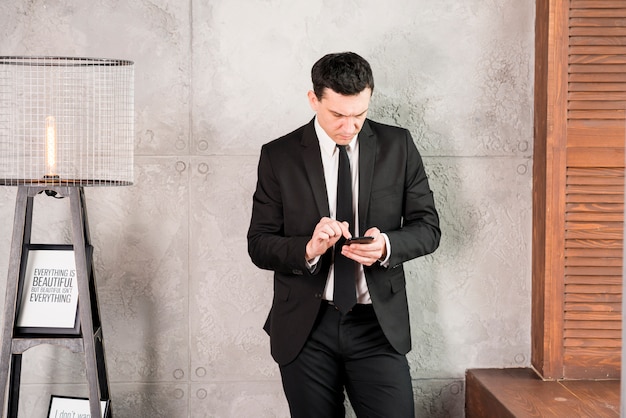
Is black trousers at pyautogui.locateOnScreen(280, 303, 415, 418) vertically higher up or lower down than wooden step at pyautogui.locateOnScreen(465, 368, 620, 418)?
higher up

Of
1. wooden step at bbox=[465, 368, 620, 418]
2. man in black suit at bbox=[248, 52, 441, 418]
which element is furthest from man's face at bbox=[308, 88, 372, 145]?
wooden step at bbox=[465, 368, 620, 418]

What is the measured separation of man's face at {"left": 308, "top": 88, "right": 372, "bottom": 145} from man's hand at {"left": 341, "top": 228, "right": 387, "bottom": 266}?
35 cm

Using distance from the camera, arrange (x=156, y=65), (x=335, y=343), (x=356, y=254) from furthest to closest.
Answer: (x=156, y=65) < (x=335, y=343) < (x=356, y=254)

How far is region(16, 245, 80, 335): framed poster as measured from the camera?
268 centimetres

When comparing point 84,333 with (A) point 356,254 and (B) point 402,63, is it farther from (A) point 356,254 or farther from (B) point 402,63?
(B) point 402,63

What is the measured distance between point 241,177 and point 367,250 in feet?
3.24

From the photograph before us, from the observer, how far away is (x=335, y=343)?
98.8 inches

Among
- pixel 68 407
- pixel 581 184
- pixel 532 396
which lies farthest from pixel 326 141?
pixel 68 407

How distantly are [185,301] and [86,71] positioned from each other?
1.07 meters

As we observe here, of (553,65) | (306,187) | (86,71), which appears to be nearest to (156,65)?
(86,71)

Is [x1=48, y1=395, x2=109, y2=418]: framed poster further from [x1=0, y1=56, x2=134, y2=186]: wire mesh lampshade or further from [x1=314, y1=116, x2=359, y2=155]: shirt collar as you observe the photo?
[x1=314, y1=116, x2=359, y2=155]: shirt collar

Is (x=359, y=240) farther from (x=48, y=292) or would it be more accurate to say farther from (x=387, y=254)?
(x=48, y=292)

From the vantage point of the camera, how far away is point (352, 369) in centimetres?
254

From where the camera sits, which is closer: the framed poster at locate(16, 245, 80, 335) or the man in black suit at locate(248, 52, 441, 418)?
the man in black suit at locate(248, 52, 441, 418)
